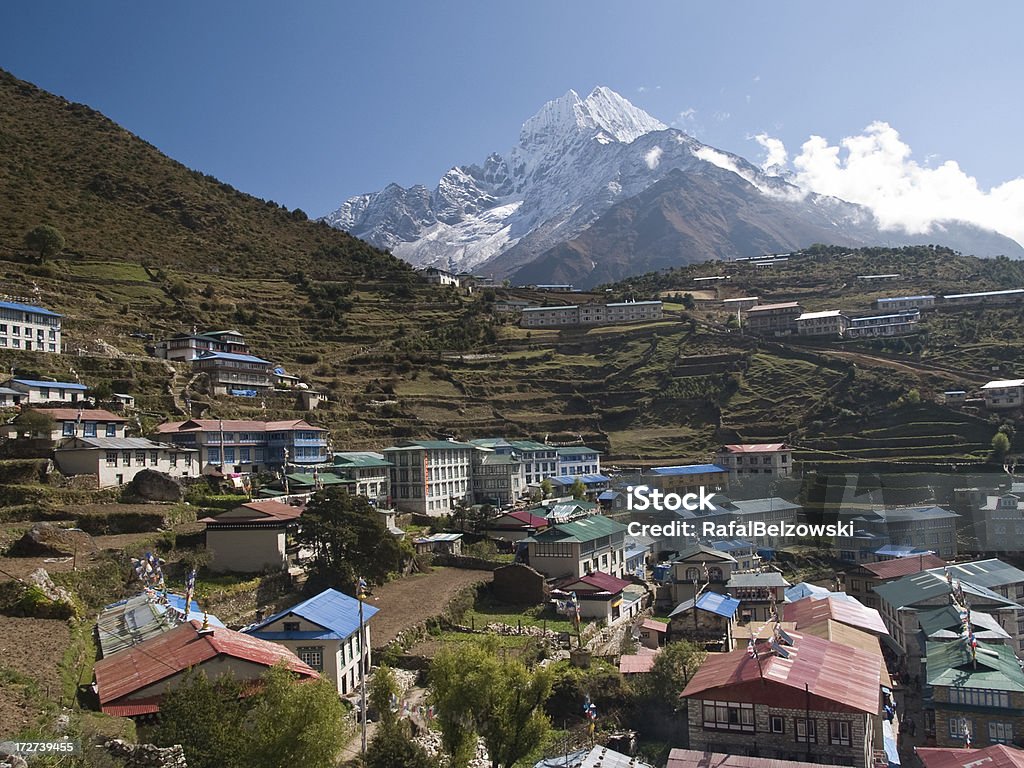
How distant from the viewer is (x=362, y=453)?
5050cm

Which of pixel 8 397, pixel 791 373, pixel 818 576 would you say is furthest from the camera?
pixel 791 373

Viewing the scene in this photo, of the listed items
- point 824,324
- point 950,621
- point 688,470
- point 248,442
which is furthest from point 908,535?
point 824,324

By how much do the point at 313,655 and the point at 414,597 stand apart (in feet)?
35.9

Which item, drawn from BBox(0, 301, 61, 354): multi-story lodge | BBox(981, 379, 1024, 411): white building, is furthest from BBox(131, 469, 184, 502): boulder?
BBox(981, 379, 1024, 411): white building

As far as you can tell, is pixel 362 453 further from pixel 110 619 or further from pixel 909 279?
pixel 909 279

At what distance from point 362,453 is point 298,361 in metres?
21.8

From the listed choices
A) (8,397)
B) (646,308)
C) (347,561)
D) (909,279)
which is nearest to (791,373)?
(646,308)

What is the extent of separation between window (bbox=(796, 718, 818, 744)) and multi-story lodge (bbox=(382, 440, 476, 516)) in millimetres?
32576

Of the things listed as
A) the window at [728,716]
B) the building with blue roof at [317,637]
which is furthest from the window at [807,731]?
the building with blue roof at [317,637]

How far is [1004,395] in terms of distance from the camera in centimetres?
6781

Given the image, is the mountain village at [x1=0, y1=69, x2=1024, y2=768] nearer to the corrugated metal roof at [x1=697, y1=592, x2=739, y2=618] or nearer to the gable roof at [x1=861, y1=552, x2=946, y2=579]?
the gable roof at [x1=861, y1=552, x2=946, y2=579]

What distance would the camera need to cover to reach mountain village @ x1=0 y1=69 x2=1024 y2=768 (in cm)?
1936

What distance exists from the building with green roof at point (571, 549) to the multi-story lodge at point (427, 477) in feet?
36.6

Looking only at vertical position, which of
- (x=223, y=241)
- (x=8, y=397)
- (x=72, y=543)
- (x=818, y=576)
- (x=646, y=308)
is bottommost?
(x=818, y=576)
